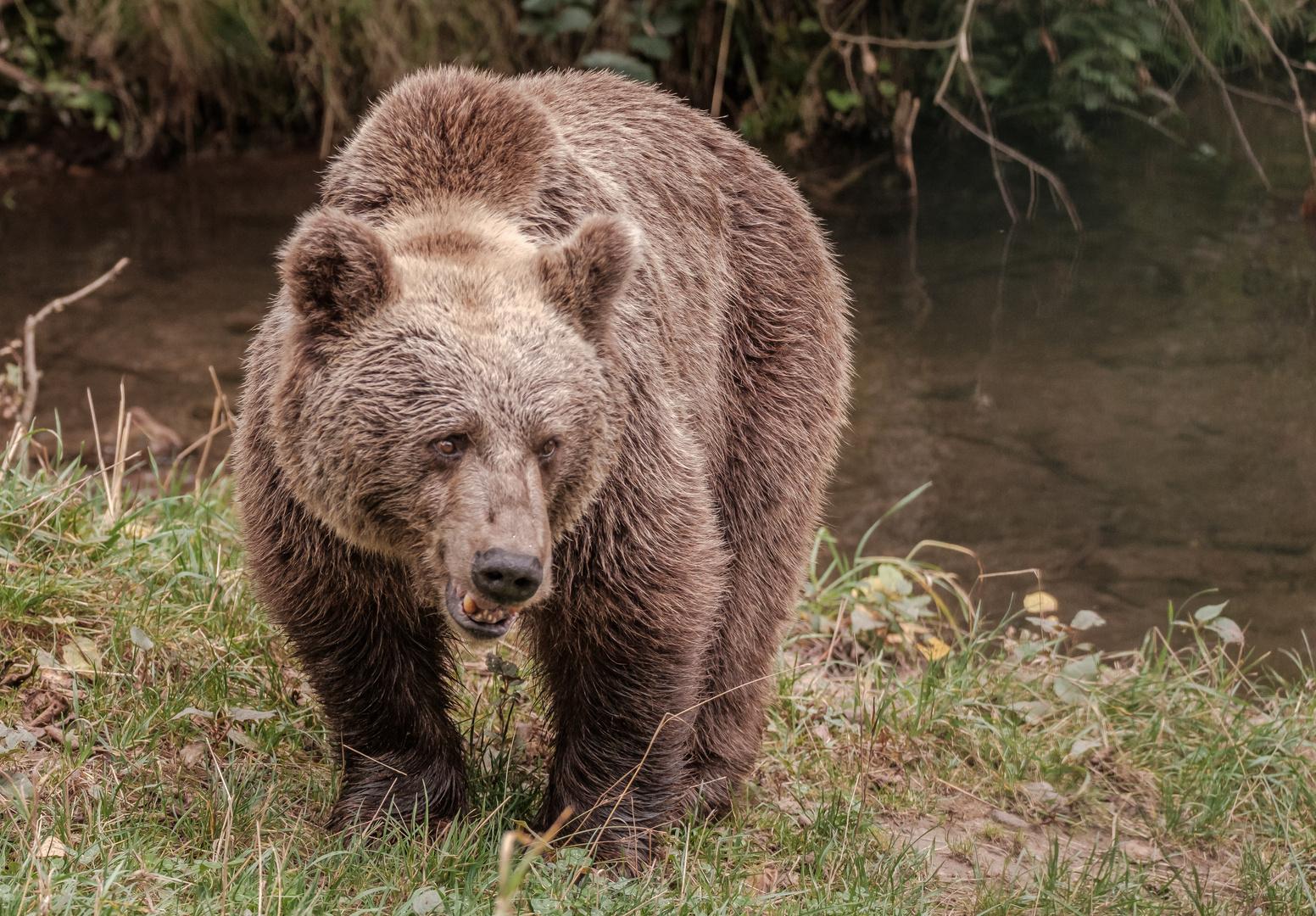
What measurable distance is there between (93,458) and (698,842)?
4890 mm

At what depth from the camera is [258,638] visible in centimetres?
473

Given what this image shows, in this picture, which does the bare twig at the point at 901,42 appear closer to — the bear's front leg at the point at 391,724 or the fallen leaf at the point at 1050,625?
the fallen leaf at the point at 1050,625

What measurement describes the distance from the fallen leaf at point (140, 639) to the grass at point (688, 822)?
0.07 metres

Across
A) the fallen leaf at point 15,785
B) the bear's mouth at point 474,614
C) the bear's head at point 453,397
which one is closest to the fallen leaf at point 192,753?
the fallen leaf at point 15,785

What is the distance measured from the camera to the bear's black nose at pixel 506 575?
9.98 ft

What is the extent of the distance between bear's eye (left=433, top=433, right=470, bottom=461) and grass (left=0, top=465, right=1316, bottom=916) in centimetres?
111

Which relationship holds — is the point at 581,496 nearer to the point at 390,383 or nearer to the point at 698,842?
the point at 390,383

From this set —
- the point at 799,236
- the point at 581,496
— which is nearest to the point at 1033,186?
the point at 799,236

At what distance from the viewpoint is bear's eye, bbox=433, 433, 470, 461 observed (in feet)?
10.6

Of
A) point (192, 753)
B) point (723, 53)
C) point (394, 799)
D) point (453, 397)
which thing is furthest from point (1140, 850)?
point (723, 53)

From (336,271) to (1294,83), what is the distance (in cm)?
621

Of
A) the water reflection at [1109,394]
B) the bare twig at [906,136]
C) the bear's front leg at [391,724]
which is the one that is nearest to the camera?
the bear's front leg at [391,724]

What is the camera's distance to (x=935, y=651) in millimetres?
5695

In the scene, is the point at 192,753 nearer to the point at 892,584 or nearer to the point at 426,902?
the point at 426,902
